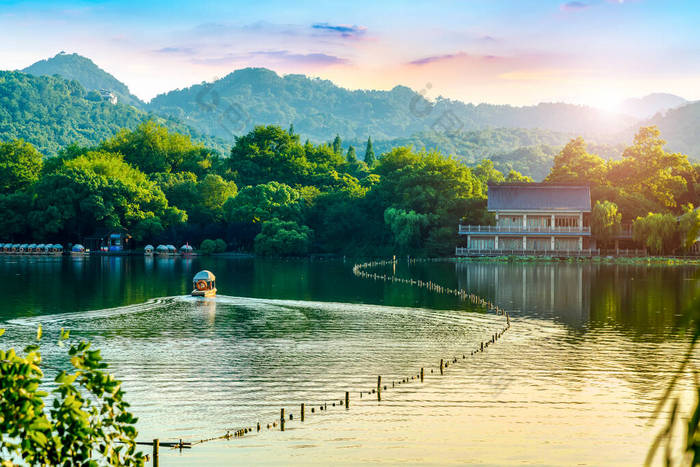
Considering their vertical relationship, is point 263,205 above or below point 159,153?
below

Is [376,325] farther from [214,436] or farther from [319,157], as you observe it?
[319,157]

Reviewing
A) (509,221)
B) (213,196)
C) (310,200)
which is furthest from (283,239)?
(509,221)

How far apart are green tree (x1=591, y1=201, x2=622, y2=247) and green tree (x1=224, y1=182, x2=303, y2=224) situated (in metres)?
35.1

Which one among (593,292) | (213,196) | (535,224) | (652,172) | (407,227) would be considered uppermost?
(652,172)

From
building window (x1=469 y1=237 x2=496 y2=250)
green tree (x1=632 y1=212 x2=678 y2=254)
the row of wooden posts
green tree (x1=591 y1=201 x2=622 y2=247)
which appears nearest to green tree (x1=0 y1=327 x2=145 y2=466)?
the row of wooden posts

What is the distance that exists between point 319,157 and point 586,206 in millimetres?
45992

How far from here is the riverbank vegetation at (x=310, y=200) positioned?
85.8 m

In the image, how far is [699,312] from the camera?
271 cm

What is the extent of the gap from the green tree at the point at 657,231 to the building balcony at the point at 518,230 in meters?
5.81

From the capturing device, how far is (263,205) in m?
92.4

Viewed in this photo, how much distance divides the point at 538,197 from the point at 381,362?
6408 cm

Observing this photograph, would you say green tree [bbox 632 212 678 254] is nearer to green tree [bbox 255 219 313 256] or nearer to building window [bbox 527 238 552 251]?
building window [bbox 527 238 552 251]

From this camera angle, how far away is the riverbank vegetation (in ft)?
282

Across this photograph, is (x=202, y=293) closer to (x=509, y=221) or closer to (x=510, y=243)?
(x=510, y=243)
